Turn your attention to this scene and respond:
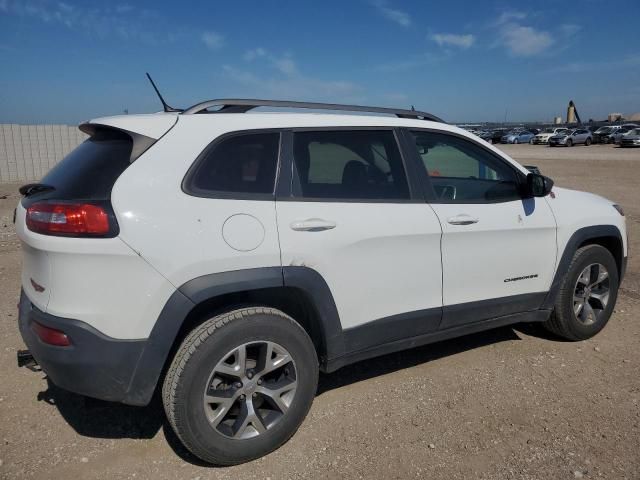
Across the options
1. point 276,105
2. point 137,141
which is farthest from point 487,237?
point 137,141

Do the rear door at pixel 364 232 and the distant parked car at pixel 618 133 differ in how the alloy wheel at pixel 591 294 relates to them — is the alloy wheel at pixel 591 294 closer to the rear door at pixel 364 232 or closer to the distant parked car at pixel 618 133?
the rear door at pixel 364 232

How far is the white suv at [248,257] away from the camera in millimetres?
2320

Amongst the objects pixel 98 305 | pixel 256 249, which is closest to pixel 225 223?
pixel 256 249

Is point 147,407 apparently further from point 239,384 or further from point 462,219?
point 462,219

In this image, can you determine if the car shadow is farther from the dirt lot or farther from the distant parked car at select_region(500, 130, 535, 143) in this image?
the distant parked car at select_region(500, 130, 535, 143)

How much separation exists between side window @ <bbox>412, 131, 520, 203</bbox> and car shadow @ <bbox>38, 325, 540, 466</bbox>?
1.28 metres

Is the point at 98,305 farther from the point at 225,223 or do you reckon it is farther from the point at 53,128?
the point at 53,128

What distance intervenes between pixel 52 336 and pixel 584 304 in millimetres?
3784

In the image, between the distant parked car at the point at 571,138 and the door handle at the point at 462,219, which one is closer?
the door handle at the point at 462,219

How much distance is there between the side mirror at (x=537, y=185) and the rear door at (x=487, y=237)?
0.24 ft

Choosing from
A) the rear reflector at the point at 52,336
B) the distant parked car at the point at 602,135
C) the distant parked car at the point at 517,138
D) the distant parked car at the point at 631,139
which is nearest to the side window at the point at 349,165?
the rear reflector at the point at 52,336

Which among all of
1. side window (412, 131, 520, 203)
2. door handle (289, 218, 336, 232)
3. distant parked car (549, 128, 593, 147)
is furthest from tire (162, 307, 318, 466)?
distant parked car (549, 128, 593, 147)

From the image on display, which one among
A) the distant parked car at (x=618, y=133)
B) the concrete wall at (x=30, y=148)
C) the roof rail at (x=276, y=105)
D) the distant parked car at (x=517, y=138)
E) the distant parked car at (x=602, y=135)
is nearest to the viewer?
the roof rail at (x=276, y=105)

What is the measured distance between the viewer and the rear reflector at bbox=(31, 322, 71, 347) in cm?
232
